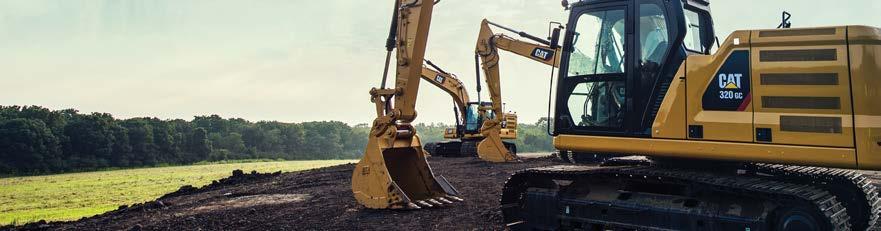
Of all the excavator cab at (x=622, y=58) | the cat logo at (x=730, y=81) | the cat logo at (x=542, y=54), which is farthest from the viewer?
the cat logo at (x=542, y=54)

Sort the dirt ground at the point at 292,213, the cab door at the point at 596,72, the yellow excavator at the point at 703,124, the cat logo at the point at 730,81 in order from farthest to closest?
the dirt ground at the point at 292,213 → the cab door at the point at 596,72 → the cat logo at the point at 730,81 → the yellow excavator at the point at 703,124

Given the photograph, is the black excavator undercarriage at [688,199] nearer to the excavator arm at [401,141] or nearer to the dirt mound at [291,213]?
the dirt mound at [291,213]

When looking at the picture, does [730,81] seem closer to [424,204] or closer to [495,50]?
[424,204]

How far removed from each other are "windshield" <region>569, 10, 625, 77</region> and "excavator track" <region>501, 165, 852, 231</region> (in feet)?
3.80

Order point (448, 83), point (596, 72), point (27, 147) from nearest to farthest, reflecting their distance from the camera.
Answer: point (596, 72)
point (448, 83)
point (27, 147)

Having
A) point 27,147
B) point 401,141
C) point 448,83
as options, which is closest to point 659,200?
point 401,141

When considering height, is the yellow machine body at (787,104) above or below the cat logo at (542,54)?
below

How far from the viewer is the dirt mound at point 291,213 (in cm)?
765

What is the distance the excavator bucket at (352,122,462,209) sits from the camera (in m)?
8.09

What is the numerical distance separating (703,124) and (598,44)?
1.41m

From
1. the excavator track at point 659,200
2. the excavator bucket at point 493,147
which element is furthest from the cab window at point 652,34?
the excavator bucket at point 493,147

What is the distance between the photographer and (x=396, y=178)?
8.84 metres

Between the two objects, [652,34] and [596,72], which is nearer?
[652,34]

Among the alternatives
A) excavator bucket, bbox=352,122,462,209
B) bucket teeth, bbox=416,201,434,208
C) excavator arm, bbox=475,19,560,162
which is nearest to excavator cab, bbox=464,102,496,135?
excavator arm, bbox=475,19,560,162
